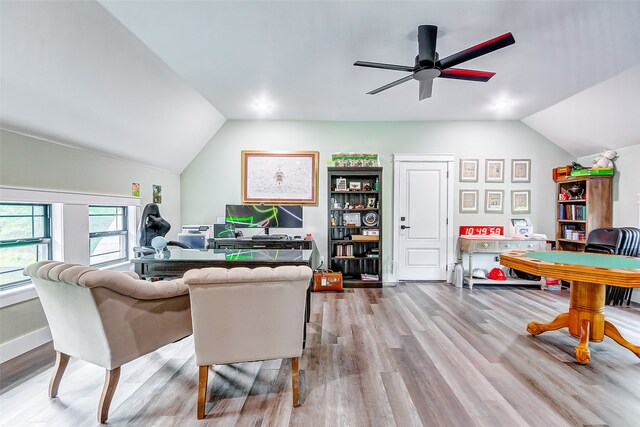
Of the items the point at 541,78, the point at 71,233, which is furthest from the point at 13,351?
the point at 541,78

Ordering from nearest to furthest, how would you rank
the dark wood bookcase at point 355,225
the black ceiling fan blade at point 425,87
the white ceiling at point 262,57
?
the white ceiling at point 262,57, the black ceiling fan blade at point 425,87, the dark wood bookcase at point 355,225

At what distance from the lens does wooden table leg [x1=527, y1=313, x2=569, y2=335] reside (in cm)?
271

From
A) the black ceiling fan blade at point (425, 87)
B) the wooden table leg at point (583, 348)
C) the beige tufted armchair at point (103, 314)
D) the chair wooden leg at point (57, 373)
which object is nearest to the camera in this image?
the beige tufted armchair at point (103, 314)

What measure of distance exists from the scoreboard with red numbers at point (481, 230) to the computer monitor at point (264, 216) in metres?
2.81

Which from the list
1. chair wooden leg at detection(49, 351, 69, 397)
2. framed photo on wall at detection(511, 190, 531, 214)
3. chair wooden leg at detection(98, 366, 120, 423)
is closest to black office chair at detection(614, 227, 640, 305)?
framed photo on wall at detection(511, 190, 531, 214)

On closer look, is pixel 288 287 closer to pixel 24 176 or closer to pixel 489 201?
pixel 24 176

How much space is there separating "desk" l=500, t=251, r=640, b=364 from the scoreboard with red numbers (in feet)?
6.33

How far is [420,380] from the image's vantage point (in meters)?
2.06

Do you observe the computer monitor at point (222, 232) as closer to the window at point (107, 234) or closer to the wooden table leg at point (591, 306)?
the window at point (107, 234)

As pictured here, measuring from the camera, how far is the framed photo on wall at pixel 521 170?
16.1 ft

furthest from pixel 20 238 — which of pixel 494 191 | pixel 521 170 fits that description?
pixel 521 170

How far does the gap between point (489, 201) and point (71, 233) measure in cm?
583

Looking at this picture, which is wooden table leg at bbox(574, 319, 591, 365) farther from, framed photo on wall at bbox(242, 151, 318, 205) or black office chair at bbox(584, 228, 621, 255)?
framed photo on wall at bbox(242, 151, 318, 205)

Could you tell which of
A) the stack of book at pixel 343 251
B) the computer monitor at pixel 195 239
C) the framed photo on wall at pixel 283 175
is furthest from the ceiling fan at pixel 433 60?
the computer monitor at pixel 195 239
